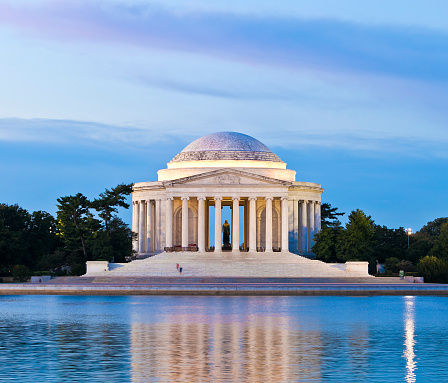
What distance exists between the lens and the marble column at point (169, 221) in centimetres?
10750

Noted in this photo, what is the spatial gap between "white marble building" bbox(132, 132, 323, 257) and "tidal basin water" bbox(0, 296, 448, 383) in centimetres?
4663

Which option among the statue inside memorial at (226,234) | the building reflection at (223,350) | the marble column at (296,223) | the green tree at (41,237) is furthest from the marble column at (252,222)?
the building reflection at (223,350)

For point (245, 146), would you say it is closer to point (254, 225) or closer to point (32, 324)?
point (254, 225)

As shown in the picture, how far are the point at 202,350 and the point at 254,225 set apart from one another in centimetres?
7318

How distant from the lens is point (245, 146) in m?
116

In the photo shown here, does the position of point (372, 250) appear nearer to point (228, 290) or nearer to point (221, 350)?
point (228, 290)

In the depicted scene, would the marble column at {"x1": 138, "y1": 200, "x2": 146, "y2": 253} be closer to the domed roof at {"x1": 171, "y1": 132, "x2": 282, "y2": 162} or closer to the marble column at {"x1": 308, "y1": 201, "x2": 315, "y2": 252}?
the domed roof at {"x1": 171, "y1": 132, "x2": 282, "y2": 162}

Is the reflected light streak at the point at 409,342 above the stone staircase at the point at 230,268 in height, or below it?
below

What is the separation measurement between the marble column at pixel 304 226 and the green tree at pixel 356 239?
14.7 meters

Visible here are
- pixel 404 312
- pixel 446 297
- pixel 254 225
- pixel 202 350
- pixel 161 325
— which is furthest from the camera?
pixel 254 225

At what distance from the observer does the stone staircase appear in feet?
298

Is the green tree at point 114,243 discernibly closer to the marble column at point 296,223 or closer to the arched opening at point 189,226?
the arched opening at point 189,226

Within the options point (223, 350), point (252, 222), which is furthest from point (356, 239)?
point (223, 350)

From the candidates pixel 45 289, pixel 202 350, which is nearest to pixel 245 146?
pixel 45 289
